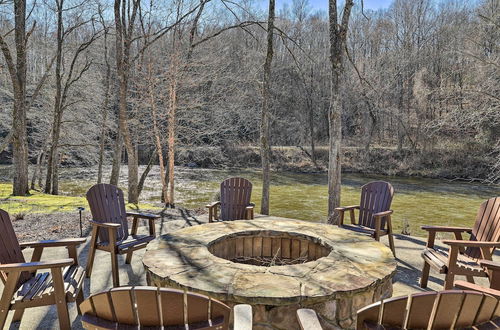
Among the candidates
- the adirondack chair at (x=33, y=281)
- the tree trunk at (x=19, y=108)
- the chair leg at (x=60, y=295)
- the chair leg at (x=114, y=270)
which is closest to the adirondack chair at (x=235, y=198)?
the chair leg at (x=114, y=270)

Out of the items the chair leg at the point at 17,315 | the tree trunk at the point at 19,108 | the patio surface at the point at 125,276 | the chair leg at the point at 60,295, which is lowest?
the patio surface at the point at 125,276

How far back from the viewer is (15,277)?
2.07m

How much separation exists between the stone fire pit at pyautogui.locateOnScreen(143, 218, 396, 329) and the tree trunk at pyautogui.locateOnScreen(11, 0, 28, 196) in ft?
25.9

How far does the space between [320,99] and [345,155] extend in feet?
13.8

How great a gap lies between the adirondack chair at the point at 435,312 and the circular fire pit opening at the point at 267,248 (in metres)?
1.78

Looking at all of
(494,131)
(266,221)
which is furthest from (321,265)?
(494,131)

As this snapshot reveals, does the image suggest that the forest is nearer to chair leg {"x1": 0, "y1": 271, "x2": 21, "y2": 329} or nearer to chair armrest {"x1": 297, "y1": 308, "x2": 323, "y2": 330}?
chair armrest {"x1": 297, "y1": 308, "x2": 323, "y2": 330}

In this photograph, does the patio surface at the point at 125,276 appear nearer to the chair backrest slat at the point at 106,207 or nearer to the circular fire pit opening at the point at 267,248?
the chair backrest slat at the point at 106,207

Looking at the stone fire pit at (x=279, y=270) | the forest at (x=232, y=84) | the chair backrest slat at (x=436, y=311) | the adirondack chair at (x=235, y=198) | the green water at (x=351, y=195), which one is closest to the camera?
the chair backrest slat at (x=436, y=311)

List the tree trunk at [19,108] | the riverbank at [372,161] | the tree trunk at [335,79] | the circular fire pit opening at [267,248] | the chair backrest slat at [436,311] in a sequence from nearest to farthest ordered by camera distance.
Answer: the chair backrest slat at [436,311] < the circular fire pit opening at [267,248] < the tree trunk at [335,79] < the tree trunk at [19,108] < the riverbank at [372,161]

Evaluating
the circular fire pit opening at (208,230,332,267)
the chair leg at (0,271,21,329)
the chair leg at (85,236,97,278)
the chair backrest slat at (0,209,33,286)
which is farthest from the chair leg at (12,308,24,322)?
the circular fire pit opening at (208,230,332,267)

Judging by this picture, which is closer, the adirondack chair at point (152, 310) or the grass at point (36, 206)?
the adirondack chair at point (152, 310)

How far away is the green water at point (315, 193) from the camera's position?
9.59m

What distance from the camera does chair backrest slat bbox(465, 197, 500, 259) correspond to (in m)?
3.12
